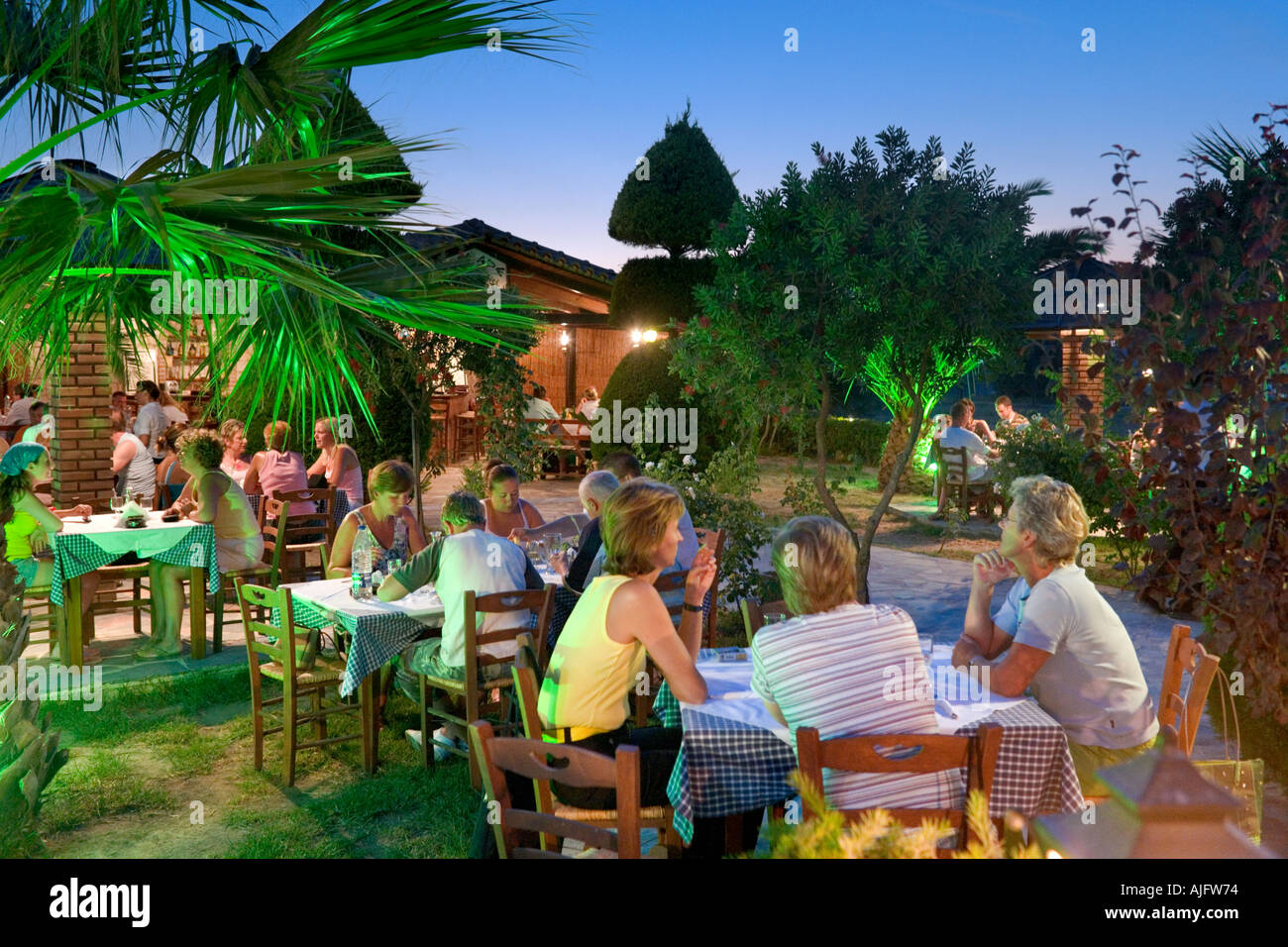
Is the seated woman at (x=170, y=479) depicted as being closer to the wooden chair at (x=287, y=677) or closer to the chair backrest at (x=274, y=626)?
the wooden chair at (x=287, y=677)

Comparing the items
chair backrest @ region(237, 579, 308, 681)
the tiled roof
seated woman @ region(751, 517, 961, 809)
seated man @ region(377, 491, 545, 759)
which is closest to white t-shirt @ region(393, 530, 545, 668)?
seated man @ region(377, 491, 545, 759)

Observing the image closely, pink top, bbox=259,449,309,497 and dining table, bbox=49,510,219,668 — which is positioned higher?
pink top, bbox=259,449,309,497

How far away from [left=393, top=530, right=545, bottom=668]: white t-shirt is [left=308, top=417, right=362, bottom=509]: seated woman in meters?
3.36

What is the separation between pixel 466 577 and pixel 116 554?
3150 millimetres

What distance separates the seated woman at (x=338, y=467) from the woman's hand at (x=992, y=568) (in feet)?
17.6

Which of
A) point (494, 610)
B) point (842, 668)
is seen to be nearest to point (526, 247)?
point (494, 610)

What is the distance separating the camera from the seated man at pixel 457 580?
4691 millimetres

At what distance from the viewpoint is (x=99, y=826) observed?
435cm

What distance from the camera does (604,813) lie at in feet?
9.80

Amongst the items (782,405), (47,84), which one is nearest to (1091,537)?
(782,405)

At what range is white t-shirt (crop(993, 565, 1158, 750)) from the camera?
10.8 ft

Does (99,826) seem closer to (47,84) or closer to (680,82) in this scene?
(47,84)

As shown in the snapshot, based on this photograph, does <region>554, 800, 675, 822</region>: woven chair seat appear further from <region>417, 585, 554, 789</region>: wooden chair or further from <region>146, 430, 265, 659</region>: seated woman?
<region>146, 430, 265, 659</region>: seated woman

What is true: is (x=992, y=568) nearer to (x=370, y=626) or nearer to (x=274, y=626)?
(x=370, y=626)
